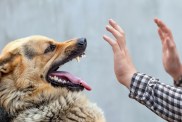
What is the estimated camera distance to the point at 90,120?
2.72 m

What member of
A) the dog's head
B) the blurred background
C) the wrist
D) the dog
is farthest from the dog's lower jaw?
the blurred background

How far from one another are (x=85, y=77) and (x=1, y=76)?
2609 mm

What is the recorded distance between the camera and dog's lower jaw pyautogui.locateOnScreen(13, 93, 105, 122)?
2.65 m

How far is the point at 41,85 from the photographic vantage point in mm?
2807

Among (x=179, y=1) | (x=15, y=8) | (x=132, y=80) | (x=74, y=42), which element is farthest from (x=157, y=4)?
(x=132, y=80)

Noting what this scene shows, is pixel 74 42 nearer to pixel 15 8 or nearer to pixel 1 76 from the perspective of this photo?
pixel 1 76

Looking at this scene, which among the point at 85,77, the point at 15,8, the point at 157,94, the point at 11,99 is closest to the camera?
the point at 157,94

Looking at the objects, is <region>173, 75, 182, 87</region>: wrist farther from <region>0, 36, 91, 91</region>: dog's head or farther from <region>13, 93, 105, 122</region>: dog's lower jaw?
<region>0, 36, 91, 91</region>: dog's head

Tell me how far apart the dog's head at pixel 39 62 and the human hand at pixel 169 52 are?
2.48 feet

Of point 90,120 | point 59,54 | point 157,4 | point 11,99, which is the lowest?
point 90,120

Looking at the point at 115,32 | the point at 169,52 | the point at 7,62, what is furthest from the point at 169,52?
the point at 7,62

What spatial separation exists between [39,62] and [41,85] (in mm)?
180

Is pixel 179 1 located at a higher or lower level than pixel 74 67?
higher

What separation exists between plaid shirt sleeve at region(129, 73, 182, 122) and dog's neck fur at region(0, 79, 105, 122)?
0.79 m
